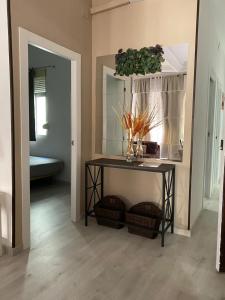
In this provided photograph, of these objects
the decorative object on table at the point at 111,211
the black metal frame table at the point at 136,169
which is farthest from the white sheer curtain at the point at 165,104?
the decorative object on table at the point at 111,211

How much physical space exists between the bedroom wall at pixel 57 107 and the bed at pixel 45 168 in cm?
22

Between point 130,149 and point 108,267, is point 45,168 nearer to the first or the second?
point 130,149

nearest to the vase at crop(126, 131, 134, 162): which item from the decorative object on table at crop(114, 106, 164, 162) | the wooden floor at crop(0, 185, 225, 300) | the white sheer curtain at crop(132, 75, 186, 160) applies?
the decorative object on table at crop(114, 106, 164, 162)

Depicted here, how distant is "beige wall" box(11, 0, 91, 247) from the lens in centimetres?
219

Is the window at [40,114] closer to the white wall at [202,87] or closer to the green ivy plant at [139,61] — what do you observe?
the green ivy plant at [139,61]

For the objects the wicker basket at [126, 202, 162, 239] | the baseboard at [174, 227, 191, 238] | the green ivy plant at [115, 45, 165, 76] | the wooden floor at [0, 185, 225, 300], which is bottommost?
the wooden floor at [0, 185, 225, 300]

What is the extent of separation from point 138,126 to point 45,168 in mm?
2322

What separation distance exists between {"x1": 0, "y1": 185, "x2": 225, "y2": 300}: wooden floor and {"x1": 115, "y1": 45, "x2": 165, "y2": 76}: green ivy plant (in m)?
1.90

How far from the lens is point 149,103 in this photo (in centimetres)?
291

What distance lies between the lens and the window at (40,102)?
5.18 m

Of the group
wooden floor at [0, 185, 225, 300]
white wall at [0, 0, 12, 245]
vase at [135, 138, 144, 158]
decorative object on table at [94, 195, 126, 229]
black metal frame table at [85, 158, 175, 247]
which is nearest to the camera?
wooden floor at [0, 185, 225, 300]

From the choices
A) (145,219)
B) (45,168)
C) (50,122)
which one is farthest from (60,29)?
(50,122)

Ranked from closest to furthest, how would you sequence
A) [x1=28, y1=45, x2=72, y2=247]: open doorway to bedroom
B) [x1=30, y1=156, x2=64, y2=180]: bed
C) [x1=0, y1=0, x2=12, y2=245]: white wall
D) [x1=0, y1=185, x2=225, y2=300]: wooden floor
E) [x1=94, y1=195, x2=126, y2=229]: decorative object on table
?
[x1=0, y1=185, x2=225, y2=300]: wooden floor
[x1=0, y1=0, x2=12, y2=245]: white wall
[x1=94, y1=195, x2=126, y2=229]: decorative object on table
[x1=30, y1=156, x2=64, y2=180]: bed
[x1=28, y1=45, x2=72, y2=247]: open doorway to bedroom

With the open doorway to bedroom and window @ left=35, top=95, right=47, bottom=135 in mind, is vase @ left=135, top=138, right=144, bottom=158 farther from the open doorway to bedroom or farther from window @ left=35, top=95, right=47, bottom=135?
window @ left=35, top=95, right=47, bottom=135
